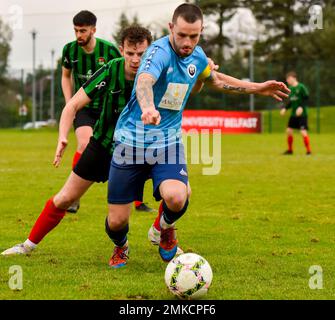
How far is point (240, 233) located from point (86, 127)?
2.23 m

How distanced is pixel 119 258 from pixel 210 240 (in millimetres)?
1556

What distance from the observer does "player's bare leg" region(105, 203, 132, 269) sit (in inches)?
243

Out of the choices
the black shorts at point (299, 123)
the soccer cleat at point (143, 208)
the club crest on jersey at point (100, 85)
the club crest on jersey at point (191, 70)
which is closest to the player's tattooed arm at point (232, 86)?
the club crest on jersey at point (191, 70)

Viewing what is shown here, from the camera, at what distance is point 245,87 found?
6730 millimetres

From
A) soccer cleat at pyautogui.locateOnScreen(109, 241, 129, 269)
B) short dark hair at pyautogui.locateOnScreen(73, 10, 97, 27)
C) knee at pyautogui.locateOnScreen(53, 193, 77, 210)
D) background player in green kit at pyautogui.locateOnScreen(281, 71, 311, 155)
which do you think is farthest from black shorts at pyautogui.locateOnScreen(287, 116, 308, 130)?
soccer cleat at pyautogui.locateOnScreen(109, 241, 129, 269)

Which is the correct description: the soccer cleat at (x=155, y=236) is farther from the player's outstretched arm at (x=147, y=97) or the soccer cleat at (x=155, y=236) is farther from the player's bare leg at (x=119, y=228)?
the player's outstretched arm at (x=147, y=97)

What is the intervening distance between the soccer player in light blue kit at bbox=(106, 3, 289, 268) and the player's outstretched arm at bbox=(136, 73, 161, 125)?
2cm

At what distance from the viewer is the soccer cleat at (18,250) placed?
6.72 metres

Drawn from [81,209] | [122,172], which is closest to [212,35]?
[81,209]

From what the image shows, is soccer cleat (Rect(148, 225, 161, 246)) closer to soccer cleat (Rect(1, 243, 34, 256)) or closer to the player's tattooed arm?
soccer cleat (Rect(1, 243, 34, 256))

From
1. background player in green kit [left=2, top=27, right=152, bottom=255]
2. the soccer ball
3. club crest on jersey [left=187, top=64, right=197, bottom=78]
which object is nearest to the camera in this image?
the soccer ball
